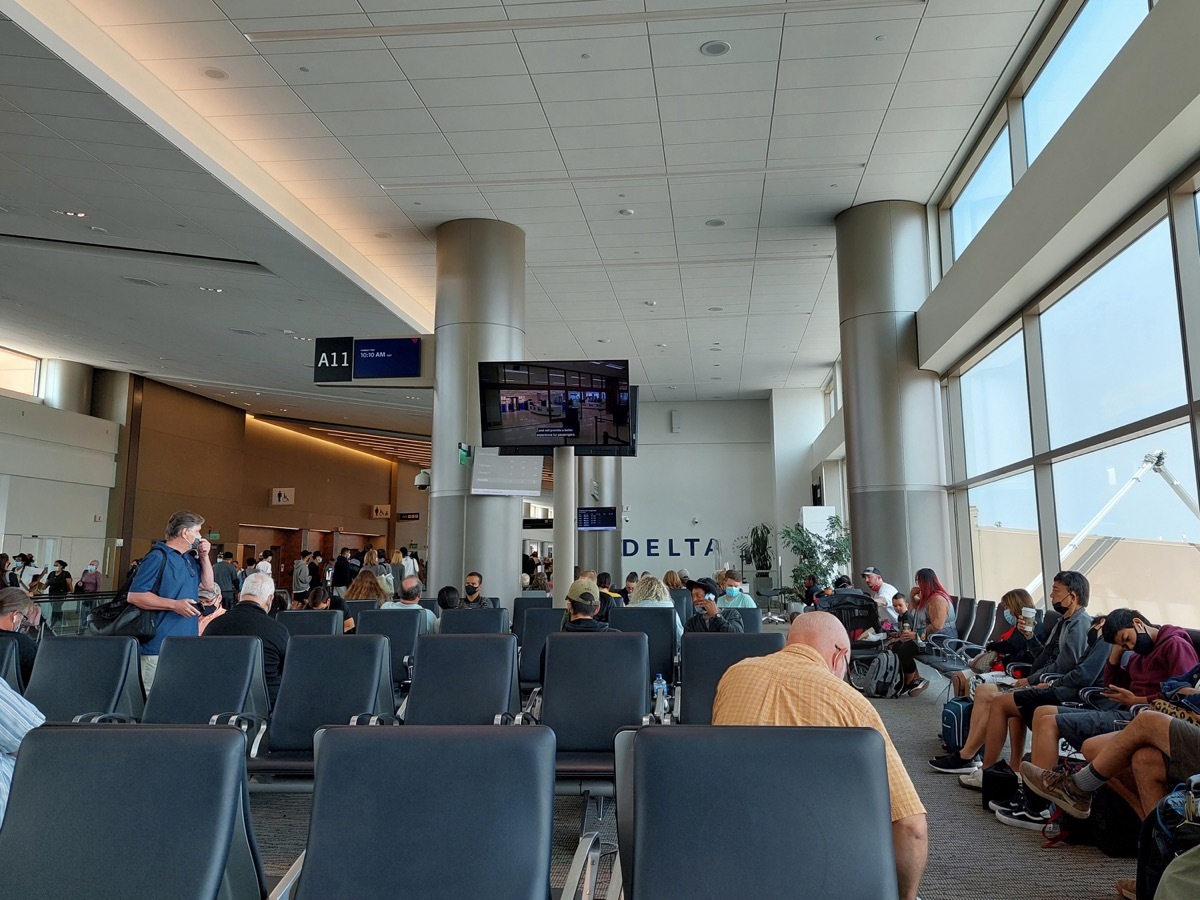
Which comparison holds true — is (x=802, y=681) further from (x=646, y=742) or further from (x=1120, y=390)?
(x=1120, y=390)

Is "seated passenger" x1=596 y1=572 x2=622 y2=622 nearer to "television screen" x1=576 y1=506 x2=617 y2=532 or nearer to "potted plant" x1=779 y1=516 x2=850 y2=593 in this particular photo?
"potted plant" x1=779 y1=516 x2=850 y2=593

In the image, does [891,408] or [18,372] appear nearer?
[891,408]

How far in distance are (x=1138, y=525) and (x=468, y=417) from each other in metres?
7.01

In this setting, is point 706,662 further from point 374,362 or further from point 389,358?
point 374,362

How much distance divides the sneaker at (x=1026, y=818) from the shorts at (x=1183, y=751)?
0.98m

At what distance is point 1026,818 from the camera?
4125 millimetres

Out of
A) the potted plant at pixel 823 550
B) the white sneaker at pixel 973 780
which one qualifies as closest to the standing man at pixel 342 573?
the potted plant at pixel 823 550

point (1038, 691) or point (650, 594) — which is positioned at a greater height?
point (650, 594)

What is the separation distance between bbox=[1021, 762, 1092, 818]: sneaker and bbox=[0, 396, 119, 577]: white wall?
18676 millimetres

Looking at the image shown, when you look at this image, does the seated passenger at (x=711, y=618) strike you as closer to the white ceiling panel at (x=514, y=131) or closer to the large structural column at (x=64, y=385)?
the white ceiling panel at (x=514, y=131)

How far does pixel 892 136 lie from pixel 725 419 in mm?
15530

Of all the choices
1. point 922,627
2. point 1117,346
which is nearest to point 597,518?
point 922,627

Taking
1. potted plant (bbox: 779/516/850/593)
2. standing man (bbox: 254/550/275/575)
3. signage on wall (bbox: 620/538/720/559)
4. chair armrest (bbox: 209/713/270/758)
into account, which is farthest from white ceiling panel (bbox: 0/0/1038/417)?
signage on wall (bbox: 620/538/720/559)

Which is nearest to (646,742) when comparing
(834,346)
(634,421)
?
(634,421)
